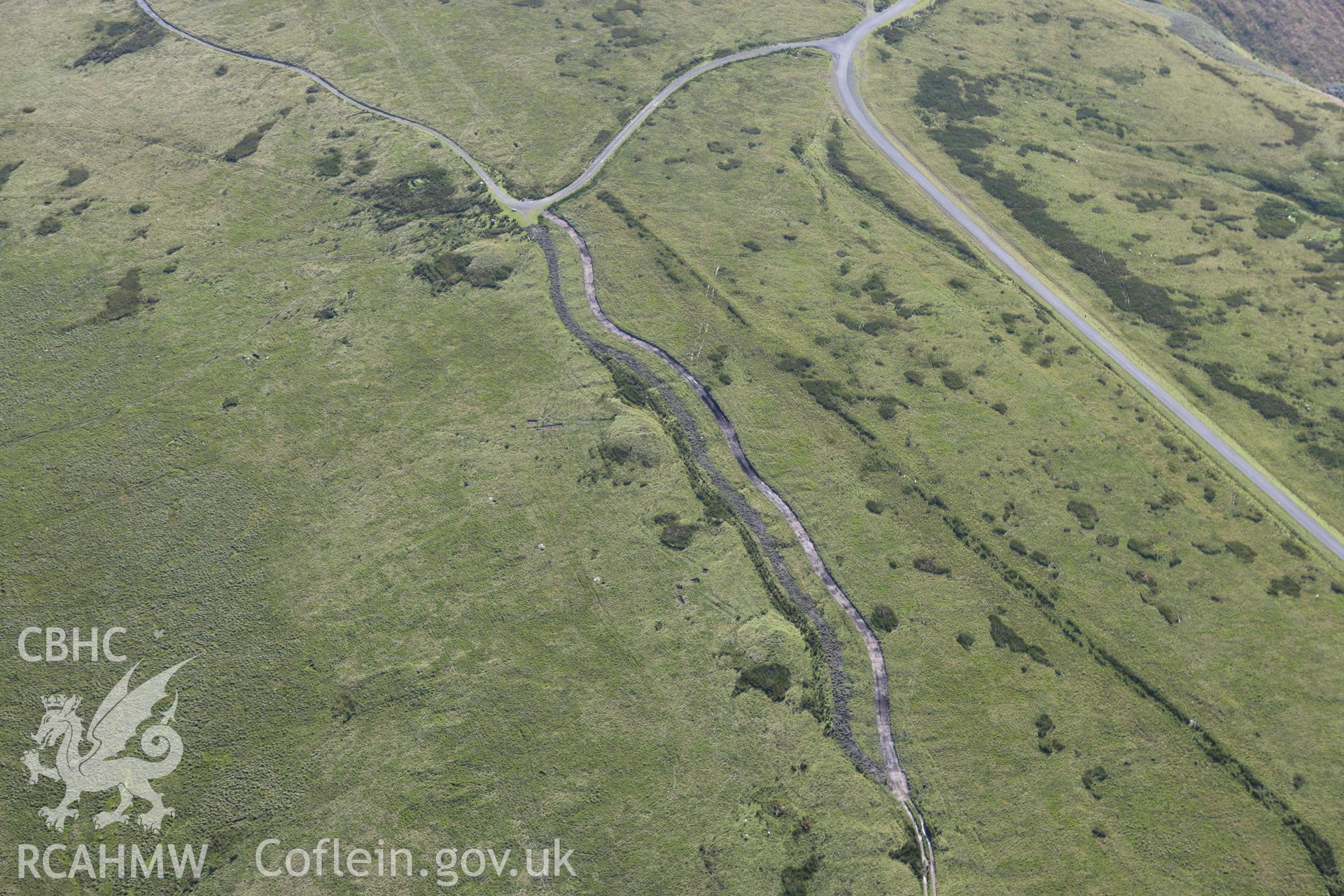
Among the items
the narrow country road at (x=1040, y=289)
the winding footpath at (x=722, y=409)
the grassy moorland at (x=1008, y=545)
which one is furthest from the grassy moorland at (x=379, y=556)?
the narrow country road at (x=1040, y=289)

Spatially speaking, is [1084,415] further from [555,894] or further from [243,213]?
[243,213]

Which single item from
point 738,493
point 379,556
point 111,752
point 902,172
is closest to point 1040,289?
point 902,172

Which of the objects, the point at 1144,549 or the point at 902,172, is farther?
the point at 902,172

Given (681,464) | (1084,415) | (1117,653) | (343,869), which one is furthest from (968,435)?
(343,869)

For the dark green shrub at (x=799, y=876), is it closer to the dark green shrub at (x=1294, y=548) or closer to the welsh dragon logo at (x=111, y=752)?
the welsh dragon logo at (x=111, y=752)

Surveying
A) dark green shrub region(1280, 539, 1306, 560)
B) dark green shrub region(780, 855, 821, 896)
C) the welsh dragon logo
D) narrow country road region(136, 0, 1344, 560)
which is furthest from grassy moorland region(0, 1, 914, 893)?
dark green shrub region(1280, 539, 1306, 560)

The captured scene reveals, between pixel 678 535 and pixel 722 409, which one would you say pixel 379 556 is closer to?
pixel 678 535
